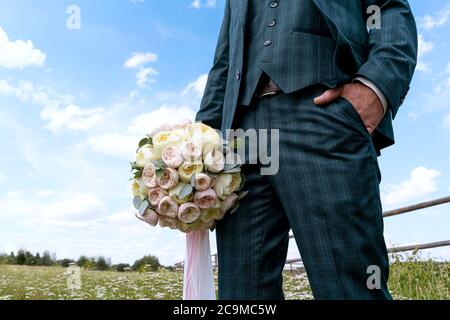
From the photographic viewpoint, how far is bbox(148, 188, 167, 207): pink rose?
1686 millimetres

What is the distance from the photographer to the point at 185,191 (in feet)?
5.39

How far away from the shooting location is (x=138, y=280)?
838cm

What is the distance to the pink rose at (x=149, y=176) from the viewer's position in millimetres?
1687

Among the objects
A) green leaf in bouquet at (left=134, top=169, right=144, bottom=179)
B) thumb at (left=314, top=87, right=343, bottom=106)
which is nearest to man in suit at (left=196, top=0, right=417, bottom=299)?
thumb at (left=314, top=87, right=343, bottom=106)

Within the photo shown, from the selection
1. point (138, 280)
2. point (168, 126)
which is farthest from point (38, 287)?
point (168, 126)

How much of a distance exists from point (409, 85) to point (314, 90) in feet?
1.21

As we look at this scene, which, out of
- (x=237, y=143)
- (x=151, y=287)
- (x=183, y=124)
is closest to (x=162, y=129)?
(x=183, y=124)

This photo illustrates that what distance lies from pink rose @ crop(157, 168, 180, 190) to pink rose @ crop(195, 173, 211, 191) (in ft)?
0.24

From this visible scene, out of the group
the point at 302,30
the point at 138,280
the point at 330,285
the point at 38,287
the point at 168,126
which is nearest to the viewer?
the point at 330,285

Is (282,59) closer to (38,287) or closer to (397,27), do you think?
(397,27)

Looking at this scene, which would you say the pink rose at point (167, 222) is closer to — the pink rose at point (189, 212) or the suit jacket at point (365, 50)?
the pink rose at point (189, 212)

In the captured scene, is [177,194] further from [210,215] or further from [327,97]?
[327,97]

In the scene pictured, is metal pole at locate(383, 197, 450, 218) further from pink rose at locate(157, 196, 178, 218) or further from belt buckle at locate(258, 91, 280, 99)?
pink rose at locate(157, 196, 178, 218)

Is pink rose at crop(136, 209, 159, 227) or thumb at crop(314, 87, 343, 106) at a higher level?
thumb at crop(314, 87, 343, 106)
